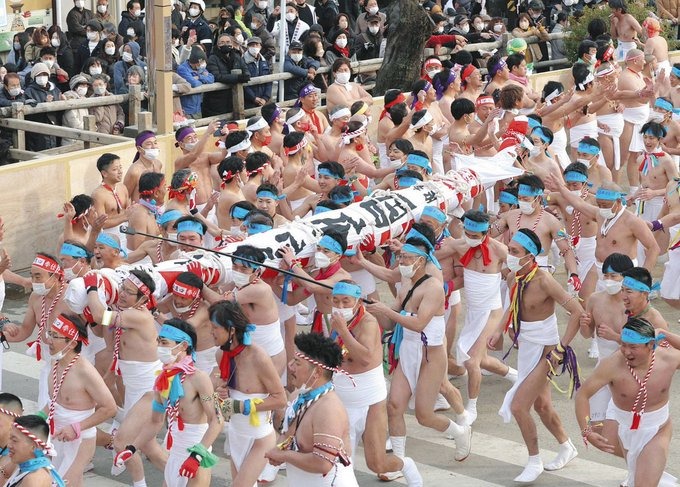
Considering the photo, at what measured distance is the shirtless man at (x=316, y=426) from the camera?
832 centimetres

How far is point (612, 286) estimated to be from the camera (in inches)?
404

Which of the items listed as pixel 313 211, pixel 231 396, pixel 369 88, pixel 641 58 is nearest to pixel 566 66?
pixel 369 88

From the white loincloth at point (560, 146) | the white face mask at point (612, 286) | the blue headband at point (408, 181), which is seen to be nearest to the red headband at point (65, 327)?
the white face mask at point (612, 286)

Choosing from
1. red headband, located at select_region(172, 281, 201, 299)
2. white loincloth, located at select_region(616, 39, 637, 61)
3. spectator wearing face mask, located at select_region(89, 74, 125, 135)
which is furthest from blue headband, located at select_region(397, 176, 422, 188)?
white loincloth, located at select_region(616, 39, 637, 61)

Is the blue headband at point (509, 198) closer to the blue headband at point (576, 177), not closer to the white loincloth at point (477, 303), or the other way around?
the blue headband at point (576, 177)

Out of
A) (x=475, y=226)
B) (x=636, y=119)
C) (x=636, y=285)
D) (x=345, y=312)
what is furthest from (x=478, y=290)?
(x=636, y=119)

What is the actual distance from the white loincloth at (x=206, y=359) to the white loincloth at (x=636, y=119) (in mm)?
8559

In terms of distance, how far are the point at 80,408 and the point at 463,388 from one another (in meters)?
4.00

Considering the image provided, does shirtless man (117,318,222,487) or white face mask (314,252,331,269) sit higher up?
white face mask (314,252,331,269)

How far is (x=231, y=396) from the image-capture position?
9367 millimetres

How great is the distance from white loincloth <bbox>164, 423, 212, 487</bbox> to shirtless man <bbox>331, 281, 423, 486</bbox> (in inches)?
48.7

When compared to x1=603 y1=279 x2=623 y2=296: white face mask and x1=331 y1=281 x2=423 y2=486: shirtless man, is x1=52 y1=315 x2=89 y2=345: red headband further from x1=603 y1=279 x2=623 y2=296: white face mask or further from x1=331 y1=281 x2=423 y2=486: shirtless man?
x1=603 y1=279 x2=623 y2=296: white face mask

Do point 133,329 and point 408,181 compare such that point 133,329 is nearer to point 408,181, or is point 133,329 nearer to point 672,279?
point 408,181

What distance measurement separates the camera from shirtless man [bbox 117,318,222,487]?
9008 millimetres
